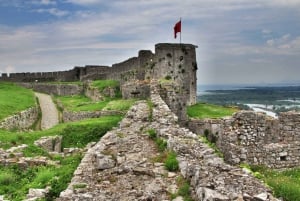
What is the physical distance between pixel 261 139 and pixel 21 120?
18053 mm

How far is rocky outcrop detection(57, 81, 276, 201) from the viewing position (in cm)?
796

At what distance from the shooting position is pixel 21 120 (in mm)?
30266

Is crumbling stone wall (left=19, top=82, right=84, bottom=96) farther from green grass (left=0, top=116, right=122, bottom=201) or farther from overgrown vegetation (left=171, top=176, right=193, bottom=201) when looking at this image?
overgrown vegetation (left=171, top=176, right=193, bottom=201)

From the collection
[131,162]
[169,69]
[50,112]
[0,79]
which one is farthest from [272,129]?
[0,79]

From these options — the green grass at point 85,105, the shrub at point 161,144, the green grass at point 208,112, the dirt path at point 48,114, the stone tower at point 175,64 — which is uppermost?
the stone tower at point 175,64

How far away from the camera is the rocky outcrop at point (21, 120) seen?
26.9m

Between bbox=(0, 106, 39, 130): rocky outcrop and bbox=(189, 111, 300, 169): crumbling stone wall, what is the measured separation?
13.6 m

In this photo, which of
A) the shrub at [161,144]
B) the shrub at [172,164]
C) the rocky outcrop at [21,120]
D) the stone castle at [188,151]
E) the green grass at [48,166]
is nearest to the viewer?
the stone castle at [188,151]

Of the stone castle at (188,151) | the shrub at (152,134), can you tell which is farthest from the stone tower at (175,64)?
the shrub at (152,134)

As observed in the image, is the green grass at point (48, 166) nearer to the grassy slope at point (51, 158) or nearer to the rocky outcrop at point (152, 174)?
the grassy slope at point (51, 158)

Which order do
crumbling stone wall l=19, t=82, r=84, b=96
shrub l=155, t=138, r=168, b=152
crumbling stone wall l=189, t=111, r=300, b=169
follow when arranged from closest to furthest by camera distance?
1. shrub l=155, t=138, r=168, b=152
2. crumbling stone wall l=189, t=111, r=300, b=169
3. crumbling stone wall l=19, t=82, r=84, b=96

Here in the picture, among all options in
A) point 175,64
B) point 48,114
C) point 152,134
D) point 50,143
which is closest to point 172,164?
point 152,134

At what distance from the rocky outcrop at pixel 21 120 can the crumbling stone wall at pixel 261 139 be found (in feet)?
44.6

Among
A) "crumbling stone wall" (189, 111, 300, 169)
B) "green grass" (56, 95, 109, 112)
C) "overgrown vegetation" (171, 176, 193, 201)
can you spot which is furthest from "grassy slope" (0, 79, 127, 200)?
"crumbling stone wall" (189, 111, 300, 169)
